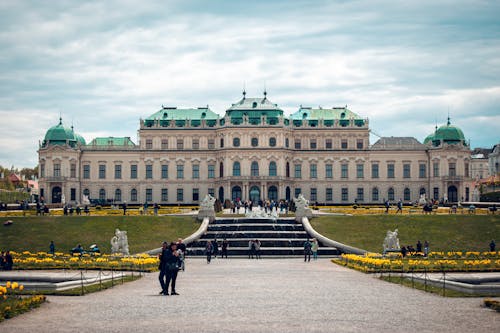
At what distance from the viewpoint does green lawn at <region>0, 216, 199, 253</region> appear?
186 ft

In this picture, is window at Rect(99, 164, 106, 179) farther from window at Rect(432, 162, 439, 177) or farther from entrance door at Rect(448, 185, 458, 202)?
entrance door at Rect(448, 185, 458, 202)

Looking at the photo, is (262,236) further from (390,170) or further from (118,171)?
(390,170)

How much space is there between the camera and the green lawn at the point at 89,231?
186 ft

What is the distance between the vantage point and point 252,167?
110 metres

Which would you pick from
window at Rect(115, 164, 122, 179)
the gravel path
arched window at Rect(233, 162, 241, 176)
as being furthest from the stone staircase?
window at Rect(115, 164, 122, 179)

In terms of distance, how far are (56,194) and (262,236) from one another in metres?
57.1

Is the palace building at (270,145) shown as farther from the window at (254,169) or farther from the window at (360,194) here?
the window at (254,169)

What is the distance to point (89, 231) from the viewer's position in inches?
2420

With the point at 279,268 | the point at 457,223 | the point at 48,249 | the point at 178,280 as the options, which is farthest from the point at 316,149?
the point at 178,280

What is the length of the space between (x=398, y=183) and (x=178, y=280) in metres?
83.1

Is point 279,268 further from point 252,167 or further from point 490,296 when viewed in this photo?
point 252,167

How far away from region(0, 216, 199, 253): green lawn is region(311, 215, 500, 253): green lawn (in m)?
12.2

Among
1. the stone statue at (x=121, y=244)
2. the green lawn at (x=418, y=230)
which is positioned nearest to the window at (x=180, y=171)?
the green lawn at (x=418, y=230)

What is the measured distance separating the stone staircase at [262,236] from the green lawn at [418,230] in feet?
6.88
